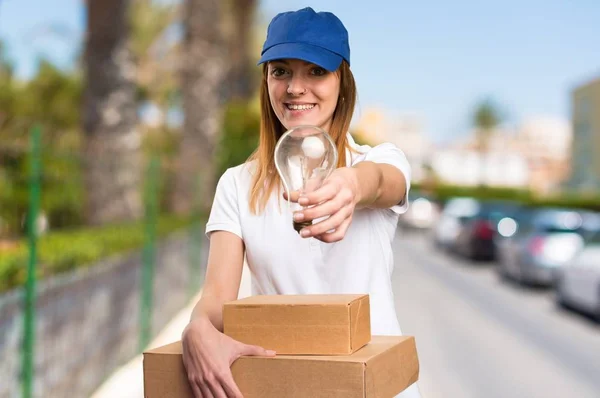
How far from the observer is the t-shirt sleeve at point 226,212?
2.28m

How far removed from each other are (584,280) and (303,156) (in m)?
12.8

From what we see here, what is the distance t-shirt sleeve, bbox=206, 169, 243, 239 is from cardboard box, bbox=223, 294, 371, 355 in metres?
0.27

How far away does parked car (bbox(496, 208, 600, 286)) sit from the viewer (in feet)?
57.4

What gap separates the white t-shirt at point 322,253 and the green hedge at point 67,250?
3713 millimetres

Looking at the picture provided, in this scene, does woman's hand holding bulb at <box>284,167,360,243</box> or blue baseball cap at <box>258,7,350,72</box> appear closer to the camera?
woman's hand holding bulb at <box>284,167,360,243</box>

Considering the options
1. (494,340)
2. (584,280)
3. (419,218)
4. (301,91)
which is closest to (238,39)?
(584,280)

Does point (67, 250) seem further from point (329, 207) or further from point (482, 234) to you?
point (482, 234)

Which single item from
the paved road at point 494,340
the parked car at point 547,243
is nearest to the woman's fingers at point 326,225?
the paved road at point 494,340

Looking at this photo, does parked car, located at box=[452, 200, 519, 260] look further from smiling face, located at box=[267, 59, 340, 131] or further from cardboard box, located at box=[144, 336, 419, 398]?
cardboard box, located at box=[144, 336, 419, 398]

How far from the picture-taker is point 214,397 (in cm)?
203

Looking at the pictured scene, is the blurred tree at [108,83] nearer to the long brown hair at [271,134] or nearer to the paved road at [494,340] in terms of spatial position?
the paved road at [494,340]

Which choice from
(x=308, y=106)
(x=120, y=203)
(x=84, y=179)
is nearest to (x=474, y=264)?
(x=120, y=203)

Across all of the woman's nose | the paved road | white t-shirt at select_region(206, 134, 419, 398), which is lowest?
the paved road

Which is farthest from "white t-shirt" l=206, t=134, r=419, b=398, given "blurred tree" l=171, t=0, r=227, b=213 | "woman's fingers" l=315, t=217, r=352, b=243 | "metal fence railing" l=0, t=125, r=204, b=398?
"blurred tree" l=171, t=0, r=227, b=213
